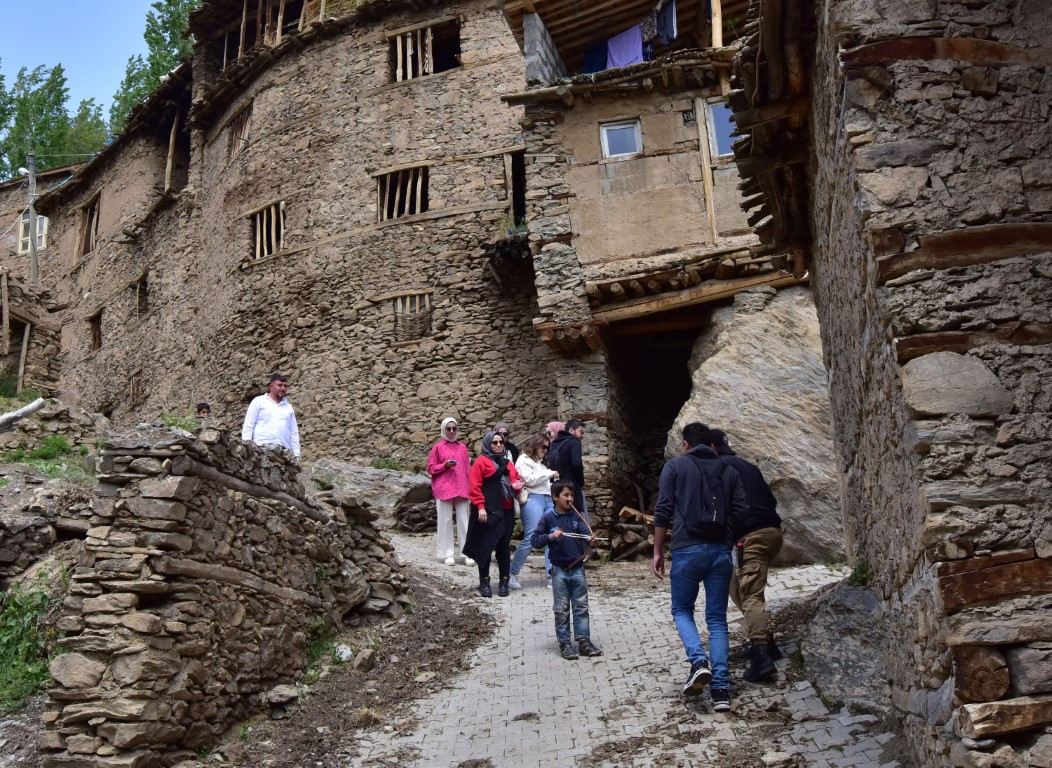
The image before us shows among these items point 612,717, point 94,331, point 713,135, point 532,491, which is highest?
point 94,331

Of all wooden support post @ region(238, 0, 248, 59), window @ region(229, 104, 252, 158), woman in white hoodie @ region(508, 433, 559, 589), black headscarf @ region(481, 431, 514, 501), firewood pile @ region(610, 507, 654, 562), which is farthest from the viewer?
wooden support post @ region(238, 0, 248, 59)

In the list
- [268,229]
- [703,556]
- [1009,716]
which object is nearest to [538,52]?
[268,229]

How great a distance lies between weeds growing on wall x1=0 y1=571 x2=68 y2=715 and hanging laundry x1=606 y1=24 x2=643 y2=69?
11.5 m

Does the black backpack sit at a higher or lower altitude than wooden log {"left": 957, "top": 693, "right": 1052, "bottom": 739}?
higher

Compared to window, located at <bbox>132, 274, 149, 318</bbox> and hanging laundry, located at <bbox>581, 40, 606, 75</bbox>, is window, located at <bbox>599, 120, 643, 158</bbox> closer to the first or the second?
hanging laundry, located at <bbox>581, 40, 606, 75</bbox>

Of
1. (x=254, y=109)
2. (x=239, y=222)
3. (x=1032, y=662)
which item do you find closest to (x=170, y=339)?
(x=239, y=222)

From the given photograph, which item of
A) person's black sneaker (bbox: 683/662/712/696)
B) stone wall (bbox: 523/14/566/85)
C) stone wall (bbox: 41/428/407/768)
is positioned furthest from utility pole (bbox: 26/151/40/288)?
person's black sneaker (bbox: 683/662/712/696)

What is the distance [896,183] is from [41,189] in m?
34.7

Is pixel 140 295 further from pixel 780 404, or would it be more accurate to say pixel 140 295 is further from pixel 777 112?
pixel 777 112

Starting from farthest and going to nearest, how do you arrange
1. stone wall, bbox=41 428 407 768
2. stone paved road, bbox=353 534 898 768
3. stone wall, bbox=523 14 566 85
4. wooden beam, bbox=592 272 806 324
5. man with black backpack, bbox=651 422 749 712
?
stone wall, bbox=523 14 566 85
wooden beam, bbox=592 272 806 324
man with black backpack, bbox=651 422 749 712
stone wall, bbox=41 428 407 768
stone paved road, bbox=353 534 898 768

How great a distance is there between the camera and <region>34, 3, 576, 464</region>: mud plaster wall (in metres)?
16.5

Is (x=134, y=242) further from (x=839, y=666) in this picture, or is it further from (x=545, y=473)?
(x=839, y=666)

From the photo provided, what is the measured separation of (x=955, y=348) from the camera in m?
3.85

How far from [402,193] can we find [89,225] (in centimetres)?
1411
